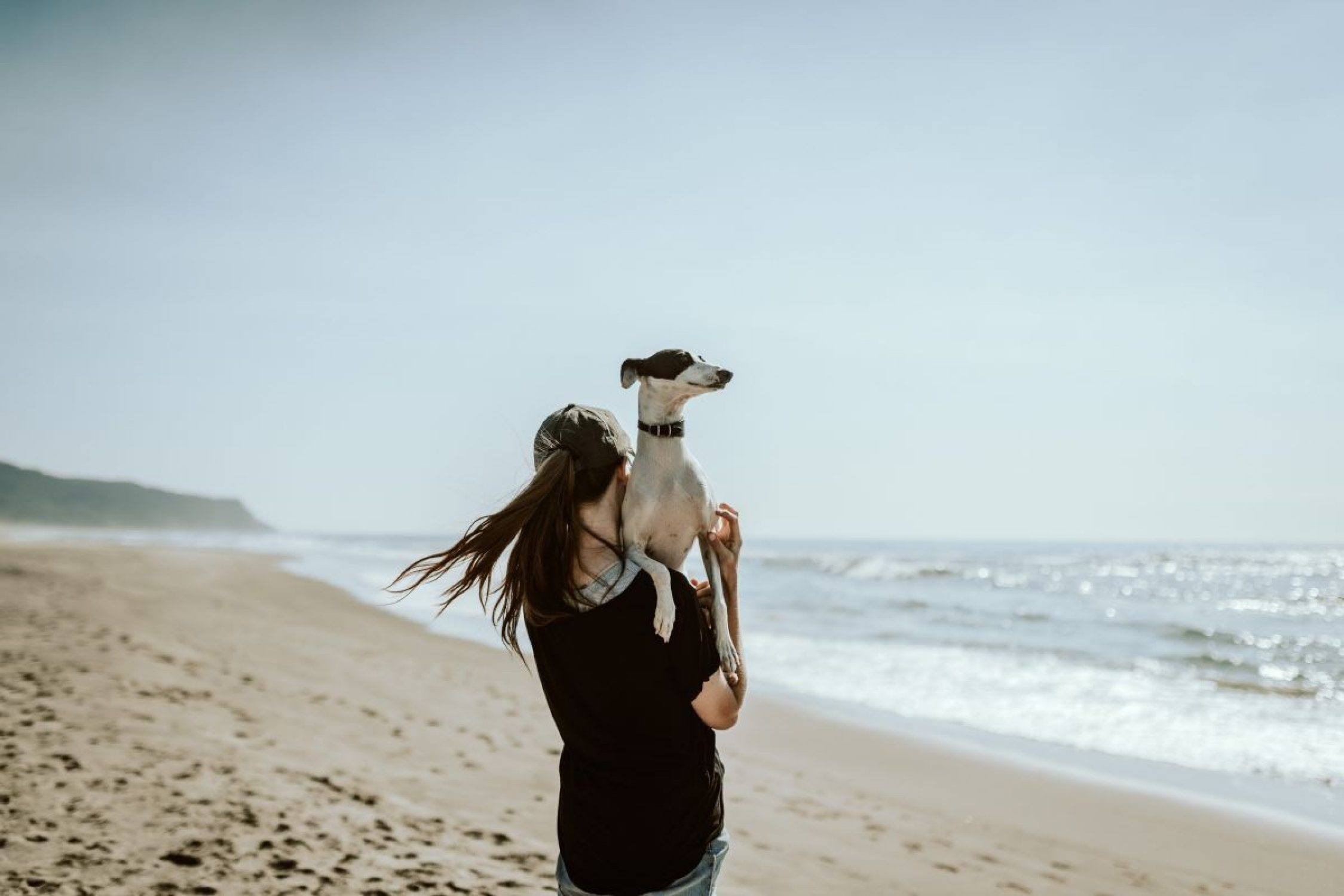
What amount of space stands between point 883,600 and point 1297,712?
436 inches

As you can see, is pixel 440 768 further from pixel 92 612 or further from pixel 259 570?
pixel 259 570

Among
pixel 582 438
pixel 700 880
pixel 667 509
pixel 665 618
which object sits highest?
pixel 582 438

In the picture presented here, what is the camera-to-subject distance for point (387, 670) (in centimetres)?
989

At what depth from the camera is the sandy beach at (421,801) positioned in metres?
4.01

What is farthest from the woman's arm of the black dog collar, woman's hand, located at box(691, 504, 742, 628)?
the black dog collar

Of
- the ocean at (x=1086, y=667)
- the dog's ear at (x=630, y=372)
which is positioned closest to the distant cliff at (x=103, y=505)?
the ocean at (x=1086, y=667)

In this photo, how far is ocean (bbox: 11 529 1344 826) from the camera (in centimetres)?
766

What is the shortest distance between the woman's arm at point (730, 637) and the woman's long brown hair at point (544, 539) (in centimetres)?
33

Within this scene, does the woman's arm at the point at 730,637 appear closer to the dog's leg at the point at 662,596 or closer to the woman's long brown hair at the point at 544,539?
the dog's leg at the point at 662,596

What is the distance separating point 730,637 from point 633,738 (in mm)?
459

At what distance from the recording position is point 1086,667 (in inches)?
473

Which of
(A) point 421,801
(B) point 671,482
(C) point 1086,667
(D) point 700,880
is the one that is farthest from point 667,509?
(C) point 1086,667

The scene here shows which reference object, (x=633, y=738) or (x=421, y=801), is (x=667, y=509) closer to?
(x=633, y=738)

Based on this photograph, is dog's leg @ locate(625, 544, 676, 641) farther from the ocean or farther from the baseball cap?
the ocean
